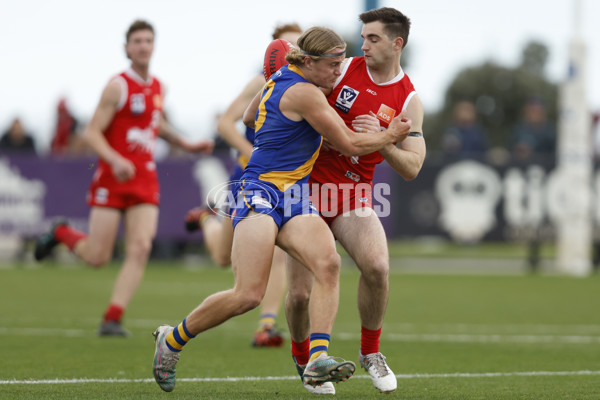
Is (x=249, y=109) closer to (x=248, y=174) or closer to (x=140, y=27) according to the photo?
(x=248, y=174)

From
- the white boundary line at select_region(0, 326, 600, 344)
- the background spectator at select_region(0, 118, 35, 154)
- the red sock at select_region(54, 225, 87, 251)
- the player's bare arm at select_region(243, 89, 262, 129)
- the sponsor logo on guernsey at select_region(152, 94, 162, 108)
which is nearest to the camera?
the player's bare arm at select_region(243, 89, 262, 129)

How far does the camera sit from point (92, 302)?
42.9ft

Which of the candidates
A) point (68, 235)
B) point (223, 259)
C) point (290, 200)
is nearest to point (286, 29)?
point (223, 259)

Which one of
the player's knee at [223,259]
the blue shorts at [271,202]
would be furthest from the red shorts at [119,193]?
the blue shorts at [271,202]

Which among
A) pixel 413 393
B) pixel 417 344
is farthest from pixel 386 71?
pixel 417 344

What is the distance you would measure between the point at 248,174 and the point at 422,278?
12.5m

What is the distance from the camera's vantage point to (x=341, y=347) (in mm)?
8602

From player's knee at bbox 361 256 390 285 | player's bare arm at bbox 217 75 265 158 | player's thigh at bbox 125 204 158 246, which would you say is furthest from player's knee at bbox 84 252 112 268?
player's knee at bbox 361 256 390 285

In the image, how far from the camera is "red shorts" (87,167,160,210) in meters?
9.78

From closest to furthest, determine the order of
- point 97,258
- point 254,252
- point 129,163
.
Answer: point 254,252 < point 129,163 < point 97,258

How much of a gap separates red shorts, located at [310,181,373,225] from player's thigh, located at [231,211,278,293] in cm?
67

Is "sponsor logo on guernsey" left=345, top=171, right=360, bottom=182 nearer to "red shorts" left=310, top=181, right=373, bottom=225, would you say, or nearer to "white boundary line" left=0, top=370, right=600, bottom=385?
"red shorts" left=310, top=181, right=373, bottom=225

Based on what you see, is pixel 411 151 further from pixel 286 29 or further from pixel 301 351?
pixel 286 29

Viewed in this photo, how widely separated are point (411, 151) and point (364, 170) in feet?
1.53
